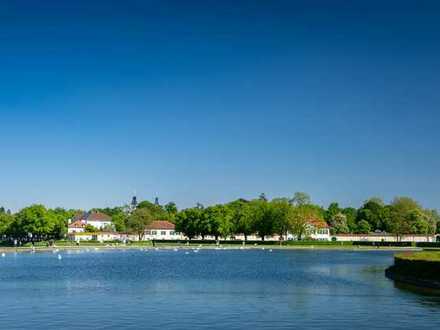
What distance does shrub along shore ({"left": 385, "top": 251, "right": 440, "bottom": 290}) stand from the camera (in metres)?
51.4

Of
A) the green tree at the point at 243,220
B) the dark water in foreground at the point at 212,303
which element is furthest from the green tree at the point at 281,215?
the dark water in foreground at the point at 212,303

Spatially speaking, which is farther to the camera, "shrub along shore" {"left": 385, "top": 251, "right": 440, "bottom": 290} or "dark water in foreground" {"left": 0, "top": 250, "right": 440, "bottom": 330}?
"shrub along shore" {"left": 385, "top": 251, "right": 440, "bottom": 290}

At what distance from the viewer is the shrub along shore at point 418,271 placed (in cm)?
5139

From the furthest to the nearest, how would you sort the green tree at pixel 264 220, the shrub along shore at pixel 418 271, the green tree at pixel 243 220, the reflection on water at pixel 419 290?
the green tree at pixel 243 220
the green tree at pixel 264 220
the shrub along shore at pixel 418 271
the reflection on water at pixel 419 290

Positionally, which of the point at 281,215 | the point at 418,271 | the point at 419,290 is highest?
the point at 281,215

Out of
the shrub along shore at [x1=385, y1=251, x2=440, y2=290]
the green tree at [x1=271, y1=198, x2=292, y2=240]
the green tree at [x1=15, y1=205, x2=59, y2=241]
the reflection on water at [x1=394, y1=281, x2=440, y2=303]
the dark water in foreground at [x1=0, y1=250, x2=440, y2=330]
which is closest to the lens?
the dark water in foreground at [x1=0, y1=250, x2=440, y2=330]

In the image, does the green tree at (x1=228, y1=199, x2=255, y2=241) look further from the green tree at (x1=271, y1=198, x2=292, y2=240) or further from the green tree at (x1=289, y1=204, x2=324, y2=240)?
the green tree at (x1=289, y1=204, x2=324, y2=240)

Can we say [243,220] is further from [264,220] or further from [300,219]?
[300,219]

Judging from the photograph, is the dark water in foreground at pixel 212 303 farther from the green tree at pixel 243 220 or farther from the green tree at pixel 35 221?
the green tree at pixel 243 220

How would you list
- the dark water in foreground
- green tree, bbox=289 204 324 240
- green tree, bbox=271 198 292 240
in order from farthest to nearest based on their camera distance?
green tree, bbox=289 204 324 240 < green tree, bbox=271 198 292 240 < the dark water in foreground

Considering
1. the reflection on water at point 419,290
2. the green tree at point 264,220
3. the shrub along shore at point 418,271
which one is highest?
the green tree at point 264,220

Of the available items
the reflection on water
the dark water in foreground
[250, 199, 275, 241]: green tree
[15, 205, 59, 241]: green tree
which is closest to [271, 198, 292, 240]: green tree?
[250, 199, 275, 241]: green tree

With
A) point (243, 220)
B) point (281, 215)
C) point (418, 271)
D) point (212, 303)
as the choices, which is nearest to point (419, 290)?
point (418, 271)

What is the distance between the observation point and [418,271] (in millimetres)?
55031
